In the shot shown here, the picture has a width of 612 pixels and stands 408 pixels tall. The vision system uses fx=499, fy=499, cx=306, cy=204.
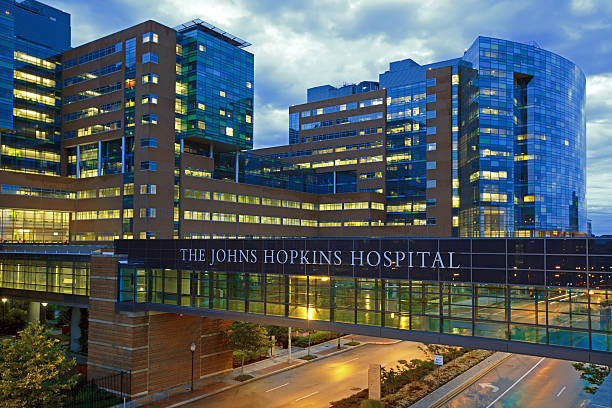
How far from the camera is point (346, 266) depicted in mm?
29078

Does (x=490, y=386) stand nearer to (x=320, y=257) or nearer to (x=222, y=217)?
(x=320, y=257)

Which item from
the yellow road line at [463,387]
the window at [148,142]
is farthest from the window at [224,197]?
the yellow road line at [463,387]

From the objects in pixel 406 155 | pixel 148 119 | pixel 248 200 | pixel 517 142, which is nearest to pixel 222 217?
pixel 248 200

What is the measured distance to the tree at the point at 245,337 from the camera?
40.6m

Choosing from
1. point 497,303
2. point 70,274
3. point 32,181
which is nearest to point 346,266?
point 497,303

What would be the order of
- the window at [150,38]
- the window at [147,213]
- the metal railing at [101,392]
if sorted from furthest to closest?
the window at [150,38]
the window at [147,213]
the metal railing at [101,392]

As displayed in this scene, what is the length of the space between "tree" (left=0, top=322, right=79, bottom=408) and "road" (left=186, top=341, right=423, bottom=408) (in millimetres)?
9145

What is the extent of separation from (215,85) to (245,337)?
61.4 meters

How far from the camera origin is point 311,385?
39.7 meters

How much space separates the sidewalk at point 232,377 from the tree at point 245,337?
7.30 feet

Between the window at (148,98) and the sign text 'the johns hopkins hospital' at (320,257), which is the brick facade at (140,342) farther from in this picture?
the window at (148,98)

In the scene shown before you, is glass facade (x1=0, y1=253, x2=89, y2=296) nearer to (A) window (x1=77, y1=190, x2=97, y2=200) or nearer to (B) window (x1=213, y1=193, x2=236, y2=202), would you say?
(A) window (x1=77, y1=190, x2=97, y2=200)

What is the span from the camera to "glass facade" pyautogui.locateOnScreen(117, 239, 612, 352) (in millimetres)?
22203

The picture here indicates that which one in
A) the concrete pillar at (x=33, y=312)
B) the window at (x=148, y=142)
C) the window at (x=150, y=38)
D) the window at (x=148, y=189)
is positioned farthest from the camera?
the window at (x=150, y=38)
